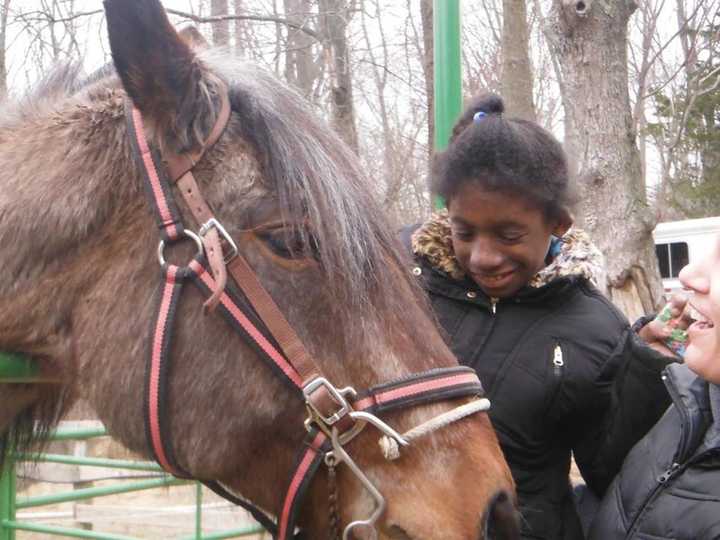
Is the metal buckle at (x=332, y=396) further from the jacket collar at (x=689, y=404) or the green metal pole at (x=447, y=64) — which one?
the green metal pole at (x=447, y=64)

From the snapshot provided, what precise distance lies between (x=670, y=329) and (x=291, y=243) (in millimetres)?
1255

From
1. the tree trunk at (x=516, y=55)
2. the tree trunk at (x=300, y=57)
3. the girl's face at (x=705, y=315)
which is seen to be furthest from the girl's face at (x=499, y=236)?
the tree trunk at (x=300, y=57)

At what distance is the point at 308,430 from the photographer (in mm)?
1848

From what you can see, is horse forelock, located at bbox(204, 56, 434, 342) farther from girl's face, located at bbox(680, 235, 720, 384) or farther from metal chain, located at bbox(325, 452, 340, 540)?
girl's face, located at bbox(680, 235, 720, 384)

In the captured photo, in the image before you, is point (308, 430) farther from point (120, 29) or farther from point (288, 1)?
point (288, 1)

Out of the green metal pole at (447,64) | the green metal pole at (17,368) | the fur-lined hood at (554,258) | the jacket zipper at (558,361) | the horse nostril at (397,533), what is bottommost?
the horse nostril at (397,533)

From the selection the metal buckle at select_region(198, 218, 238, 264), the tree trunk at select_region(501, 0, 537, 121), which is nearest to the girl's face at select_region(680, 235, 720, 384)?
the metal buckle at select_region(198, 218, 238, 264)

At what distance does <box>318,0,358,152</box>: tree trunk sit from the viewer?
36.2 ft

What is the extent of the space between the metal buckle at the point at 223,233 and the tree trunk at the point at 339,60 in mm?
9196

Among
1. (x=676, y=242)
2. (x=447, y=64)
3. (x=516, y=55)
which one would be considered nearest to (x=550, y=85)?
(x=676, y=242)

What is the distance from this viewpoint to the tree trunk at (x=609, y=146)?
607 cm

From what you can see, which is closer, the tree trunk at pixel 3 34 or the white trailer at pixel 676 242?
the tree trunk at pixel 3 34

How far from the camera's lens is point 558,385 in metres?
2.38

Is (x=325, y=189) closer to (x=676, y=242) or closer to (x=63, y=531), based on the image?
(x=63, y=531)
